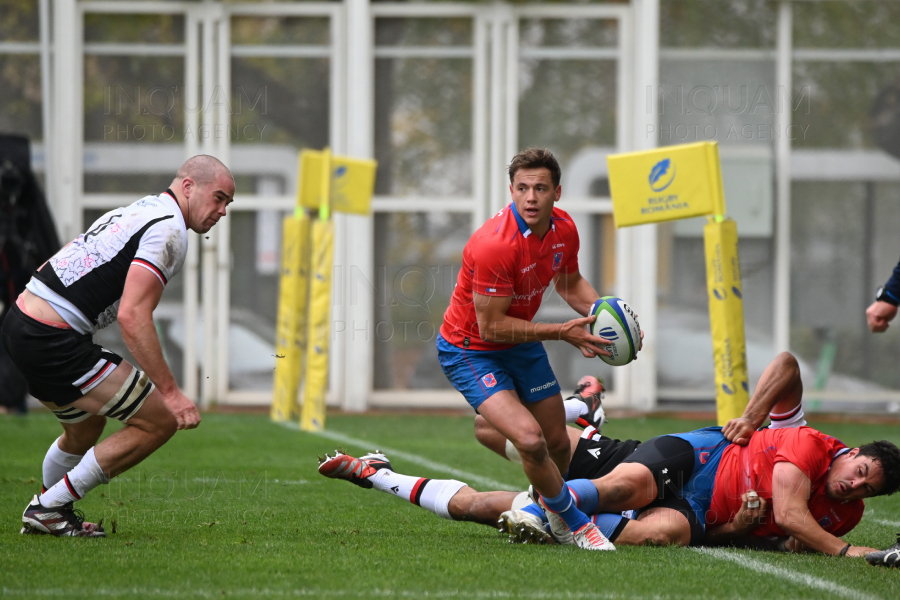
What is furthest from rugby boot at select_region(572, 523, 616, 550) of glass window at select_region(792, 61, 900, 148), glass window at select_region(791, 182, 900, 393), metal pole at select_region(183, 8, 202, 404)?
glass window at select_region(792, 61, 900, 148)

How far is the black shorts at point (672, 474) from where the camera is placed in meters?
5.54

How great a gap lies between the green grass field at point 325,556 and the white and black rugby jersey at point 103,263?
1208 millimetres

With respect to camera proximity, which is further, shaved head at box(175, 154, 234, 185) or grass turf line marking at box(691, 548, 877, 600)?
shaved head at box(175, 154, 234, 185)

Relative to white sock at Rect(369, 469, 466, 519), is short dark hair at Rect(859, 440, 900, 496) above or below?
above

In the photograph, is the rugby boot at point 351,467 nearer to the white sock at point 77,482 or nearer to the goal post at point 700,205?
the white sock at point 77,482

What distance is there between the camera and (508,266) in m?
5.37

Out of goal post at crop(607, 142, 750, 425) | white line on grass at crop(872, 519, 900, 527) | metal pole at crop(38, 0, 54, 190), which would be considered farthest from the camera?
metal pole at crop(38, 0, 54, 190)

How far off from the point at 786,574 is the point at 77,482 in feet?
11.5

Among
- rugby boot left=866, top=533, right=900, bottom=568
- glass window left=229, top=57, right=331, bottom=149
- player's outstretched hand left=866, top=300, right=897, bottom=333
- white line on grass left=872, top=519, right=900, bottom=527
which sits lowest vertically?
white line on grass left=872, top=519, right=900, bottom=527

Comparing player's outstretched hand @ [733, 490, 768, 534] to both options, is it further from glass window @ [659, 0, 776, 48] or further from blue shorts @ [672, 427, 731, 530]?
glass window @ [659, 0, 776, 48]

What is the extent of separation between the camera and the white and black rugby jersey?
5.05 m

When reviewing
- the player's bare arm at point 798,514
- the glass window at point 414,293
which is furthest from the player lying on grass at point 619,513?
the glass window at point 414,293

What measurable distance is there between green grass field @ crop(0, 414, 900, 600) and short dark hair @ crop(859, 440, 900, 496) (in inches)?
16.8

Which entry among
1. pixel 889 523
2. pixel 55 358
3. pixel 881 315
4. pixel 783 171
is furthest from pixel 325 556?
pixel 783 171
